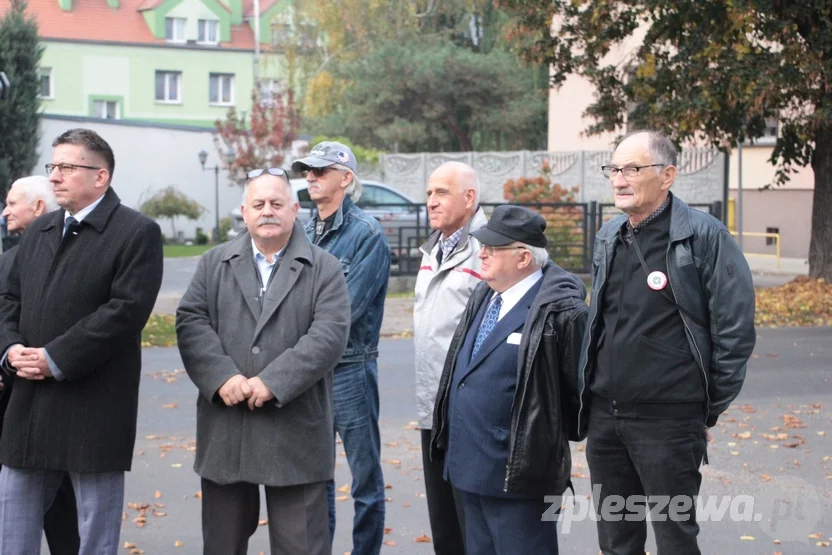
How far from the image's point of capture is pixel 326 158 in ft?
17.8

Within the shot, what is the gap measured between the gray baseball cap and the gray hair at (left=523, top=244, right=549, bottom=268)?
127 cm

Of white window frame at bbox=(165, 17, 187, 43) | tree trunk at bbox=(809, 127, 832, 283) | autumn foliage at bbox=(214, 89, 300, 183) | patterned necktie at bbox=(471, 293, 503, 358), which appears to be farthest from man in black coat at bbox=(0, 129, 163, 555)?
white window frame at bbox=(165, 17, 187, 43)

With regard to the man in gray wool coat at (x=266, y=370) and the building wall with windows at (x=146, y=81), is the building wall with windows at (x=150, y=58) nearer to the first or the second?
the building wall with windows at (x=146, y=81)

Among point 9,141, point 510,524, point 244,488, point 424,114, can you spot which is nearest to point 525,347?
point 510,524

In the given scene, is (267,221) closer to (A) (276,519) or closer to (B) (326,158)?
(B) (326,158)

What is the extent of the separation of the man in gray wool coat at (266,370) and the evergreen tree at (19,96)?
31049mm

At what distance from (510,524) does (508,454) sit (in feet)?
0.90

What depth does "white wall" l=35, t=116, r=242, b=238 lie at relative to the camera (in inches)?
1587

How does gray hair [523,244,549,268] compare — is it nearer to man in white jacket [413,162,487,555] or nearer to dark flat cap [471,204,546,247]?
dark flat cap [471,204,546,247]

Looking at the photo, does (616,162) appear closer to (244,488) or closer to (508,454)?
(508,454)

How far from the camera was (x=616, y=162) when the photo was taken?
4.41m

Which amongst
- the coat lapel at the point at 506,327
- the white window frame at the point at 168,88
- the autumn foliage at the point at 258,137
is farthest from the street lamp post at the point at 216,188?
the coat lapel at the point at 506,327

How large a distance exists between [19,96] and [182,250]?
7.08 m

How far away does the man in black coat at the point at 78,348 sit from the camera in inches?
176
